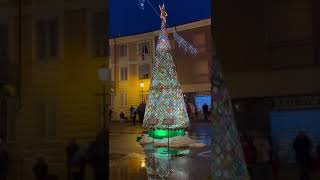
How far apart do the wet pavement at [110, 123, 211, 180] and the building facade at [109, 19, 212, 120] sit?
1.98 ft

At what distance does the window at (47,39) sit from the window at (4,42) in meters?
0.22

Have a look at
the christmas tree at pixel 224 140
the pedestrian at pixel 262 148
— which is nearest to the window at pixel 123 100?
the christmas tree at pixel 224 140

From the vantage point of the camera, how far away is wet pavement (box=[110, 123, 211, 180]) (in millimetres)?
6434

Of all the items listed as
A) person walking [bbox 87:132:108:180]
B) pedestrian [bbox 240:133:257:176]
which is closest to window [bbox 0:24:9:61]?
person walking [bbox 87:132:108:180]

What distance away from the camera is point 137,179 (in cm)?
660

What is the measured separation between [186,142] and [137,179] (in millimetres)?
4098

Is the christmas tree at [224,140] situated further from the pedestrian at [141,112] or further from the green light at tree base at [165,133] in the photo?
the green light at tree base at [165,133]

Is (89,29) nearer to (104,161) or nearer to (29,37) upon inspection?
(29,37)

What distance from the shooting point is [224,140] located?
312 centimetres

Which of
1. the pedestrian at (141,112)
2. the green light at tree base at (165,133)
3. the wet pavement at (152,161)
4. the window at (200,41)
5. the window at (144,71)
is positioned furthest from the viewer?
the window at (144,71)

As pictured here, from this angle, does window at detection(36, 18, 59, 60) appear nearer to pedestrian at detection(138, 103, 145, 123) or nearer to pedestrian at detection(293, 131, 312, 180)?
pedestrian at detection(293, 131, 312, 180)

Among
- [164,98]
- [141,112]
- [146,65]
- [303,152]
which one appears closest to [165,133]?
[164,98]

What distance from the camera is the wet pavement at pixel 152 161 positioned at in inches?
253

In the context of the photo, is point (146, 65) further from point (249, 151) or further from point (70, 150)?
point (249, 151)
